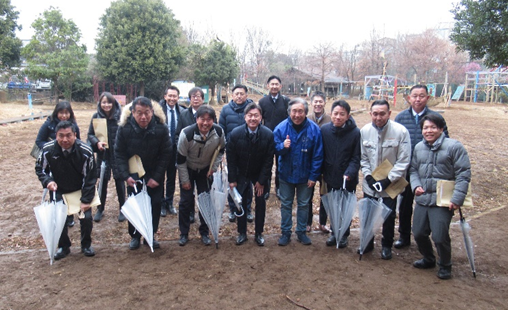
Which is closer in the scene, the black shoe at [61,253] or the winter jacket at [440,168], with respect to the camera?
the winter jacket at [440,168]

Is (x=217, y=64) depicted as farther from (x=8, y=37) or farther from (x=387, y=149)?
(x=387, y=149)

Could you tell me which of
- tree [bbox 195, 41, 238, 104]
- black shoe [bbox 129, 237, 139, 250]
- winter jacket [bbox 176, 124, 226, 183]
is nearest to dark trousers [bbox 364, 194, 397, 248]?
winter jacket [bbox 176, 124, 226, 183]

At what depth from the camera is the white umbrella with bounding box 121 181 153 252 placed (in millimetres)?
3764

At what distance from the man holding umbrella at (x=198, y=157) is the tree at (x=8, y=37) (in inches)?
901

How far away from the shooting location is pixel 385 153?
383 cm

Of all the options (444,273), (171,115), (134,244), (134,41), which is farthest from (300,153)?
(134,41)

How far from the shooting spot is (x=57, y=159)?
363 cm

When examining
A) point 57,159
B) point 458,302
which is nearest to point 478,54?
point 458,302

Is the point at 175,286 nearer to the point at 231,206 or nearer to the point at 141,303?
the point at 141,303

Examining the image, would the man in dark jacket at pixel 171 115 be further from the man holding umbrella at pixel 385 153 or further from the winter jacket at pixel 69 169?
the man holding umbrella at pixel 385 153

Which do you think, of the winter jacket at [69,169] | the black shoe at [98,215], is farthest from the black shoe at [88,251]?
the black shoe at [98,215]

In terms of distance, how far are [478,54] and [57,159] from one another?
7.39m

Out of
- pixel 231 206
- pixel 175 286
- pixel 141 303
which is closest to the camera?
pixel 141 303

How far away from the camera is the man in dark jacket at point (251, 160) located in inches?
158
